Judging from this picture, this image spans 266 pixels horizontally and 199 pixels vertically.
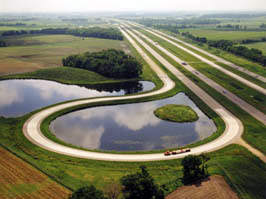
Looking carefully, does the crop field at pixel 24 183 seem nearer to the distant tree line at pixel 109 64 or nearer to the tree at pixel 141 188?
the tree at pixel 141 188

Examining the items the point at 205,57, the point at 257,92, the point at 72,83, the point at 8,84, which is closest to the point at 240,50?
the point at 205,57

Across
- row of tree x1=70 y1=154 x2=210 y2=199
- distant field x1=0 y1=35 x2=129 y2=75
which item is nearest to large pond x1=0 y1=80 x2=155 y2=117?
distant field x1=0 y1=35 x2=129 y2=75

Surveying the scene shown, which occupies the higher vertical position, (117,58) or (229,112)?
(117,58)

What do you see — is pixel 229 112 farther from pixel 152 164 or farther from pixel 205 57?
pixel 205 57

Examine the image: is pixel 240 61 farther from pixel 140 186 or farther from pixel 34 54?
pixel 34 54

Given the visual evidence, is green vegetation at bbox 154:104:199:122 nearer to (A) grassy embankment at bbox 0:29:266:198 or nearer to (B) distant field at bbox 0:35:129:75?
(A) grassy embankment at bbox 0:29:266:198

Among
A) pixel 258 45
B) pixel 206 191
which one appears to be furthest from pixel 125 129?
pixel 258 45
